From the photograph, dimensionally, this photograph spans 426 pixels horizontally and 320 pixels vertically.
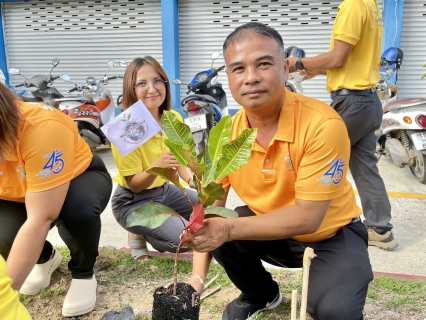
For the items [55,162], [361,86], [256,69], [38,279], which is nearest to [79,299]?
[38,279]

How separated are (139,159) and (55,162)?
66 centimetres

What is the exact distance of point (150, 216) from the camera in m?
1.25

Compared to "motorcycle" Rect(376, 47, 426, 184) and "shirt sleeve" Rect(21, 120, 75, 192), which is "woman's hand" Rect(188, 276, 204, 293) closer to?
"shirt sleeve" Rect(21, 120, 75, 192)

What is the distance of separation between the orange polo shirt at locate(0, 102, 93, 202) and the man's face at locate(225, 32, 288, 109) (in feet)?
2.70

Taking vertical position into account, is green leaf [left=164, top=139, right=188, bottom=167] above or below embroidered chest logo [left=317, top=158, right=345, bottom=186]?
above

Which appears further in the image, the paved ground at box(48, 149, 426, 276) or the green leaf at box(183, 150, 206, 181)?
the paved ground at box(48, 149, 426, 276)

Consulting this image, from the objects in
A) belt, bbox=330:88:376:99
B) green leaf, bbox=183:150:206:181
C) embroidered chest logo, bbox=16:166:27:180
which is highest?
green leaf, bbox=183:150:206:181

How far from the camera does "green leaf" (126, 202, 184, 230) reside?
1.23 m

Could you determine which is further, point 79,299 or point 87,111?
point 87,111

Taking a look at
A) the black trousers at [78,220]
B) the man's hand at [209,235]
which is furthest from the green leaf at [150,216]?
the black trousers at [78,220]

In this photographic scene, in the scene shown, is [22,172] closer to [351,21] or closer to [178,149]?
[178,149]

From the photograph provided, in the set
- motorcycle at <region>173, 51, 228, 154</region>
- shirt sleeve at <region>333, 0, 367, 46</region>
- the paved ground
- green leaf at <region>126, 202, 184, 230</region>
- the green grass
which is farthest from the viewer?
motorcycle at <region>173, 51, 228, 154</region>

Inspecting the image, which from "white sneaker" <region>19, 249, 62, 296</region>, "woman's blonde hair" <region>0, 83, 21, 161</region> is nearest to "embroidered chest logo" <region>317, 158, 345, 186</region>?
"woman's blonde hair" <region>0, 83, 21, 161</region>

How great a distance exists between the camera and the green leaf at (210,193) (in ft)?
3.97
